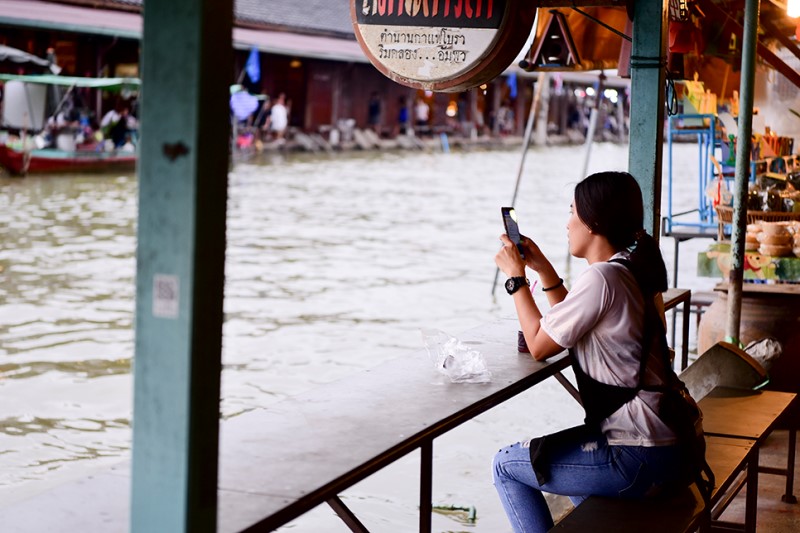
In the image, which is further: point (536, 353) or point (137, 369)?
point (536, 353)

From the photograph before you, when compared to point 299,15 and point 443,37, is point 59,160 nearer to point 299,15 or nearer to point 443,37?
point 299,15

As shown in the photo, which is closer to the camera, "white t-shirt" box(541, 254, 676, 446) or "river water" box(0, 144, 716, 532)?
"white t-shirt" box(541, 254, 676, 446)

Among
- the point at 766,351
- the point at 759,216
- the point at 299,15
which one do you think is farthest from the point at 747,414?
the point at 299,15

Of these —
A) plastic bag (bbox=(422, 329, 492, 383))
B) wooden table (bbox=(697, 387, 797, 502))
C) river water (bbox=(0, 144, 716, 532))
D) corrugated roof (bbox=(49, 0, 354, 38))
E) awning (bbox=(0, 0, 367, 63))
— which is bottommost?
river water (bbox=(0, 144, 716, 532))

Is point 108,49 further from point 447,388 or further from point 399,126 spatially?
point 447,388

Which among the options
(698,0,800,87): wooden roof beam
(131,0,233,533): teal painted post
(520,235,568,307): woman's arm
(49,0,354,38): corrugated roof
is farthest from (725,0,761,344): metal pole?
(49,0,354,38): corrugated roof

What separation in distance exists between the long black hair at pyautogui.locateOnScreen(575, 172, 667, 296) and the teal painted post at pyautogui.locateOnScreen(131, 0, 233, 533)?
1546 millimetres

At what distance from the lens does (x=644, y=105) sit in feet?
15.9

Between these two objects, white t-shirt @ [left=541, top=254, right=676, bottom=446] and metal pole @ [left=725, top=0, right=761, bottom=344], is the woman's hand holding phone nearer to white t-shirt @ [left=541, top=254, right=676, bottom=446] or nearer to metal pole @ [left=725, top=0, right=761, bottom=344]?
white t-shirt @ [left=541, top=254, right=676, bottom=446]

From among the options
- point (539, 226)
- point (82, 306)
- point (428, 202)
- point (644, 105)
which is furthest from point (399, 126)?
point (644, 105)

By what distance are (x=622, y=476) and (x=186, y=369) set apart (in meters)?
1.68

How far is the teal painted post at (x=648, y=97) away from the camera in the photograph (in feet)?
15.7

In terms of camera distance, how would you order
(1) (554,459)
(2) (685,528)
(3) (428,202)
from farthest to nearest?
1. (3) (428,202)
2. (1) (554,459)
3. (2) (685,528)

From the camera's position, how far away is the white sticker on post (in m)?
2.10
